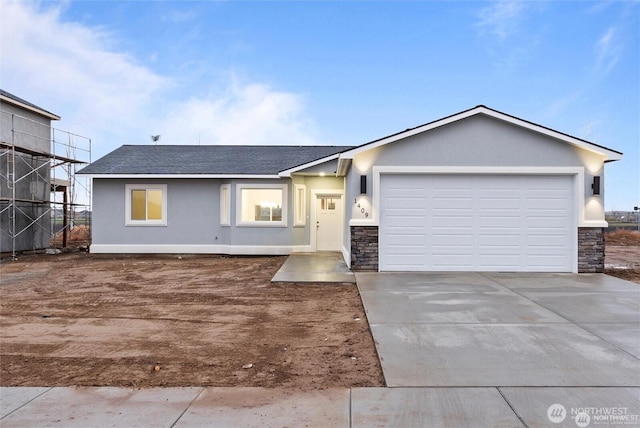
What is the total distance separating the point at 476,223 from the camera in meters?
10.4

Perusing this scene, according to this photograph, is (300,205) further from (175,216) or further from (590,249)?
(590,249)

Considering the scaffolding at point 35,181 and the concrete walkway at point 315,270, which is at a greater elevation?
the scaffolding at point 35,181

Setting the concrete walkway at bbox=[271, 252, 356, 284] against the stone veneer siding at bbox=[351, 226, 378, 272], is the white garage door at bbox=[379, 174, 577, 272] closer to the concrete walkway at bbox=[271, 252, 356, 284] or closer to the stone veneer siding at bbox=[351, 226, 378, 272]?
the stone veneer siding at bbox=[351, 226, 378, 272]

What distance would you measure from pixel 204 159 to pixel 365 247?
29.1 feet

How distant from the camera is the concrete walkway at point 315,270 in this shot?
9297 millimetres

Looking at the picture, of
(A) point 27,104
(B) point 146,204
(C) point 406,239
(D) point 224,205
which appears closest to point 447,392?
(C) point 406,239

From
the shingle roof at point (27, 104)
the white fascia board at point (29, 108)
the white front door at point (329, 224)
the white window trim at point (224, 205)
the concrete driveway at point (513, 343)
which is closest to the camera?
the concrete driveway at point (513, 343)

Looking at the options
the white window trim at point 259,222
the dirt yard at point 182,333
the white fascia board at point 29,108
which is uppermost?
the white fascia board at point 29,108

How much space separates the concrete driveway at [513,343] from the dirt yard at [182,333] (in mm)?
449

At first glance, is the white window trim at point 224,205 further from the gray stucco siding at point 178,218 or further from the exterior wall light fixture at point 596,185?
the exterior wall light fixture at point 596,185

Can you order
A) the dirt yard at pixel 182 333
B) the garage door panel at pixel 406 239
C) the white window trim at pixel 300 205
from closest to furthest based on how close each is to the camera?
the dirt yard at pixel 182 333
the garage door panel at pixel 406 239
the white window trim at pixel 300 205

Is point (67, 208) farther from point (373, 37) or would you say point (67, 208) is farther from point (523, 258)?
point (523, 258)

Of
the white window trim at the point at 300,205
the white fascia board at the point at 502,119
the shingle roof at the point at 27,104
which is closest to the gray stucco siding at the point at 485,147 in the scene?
the white fascia board at the point at 502,119

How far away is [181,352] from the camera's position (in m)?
4.76
